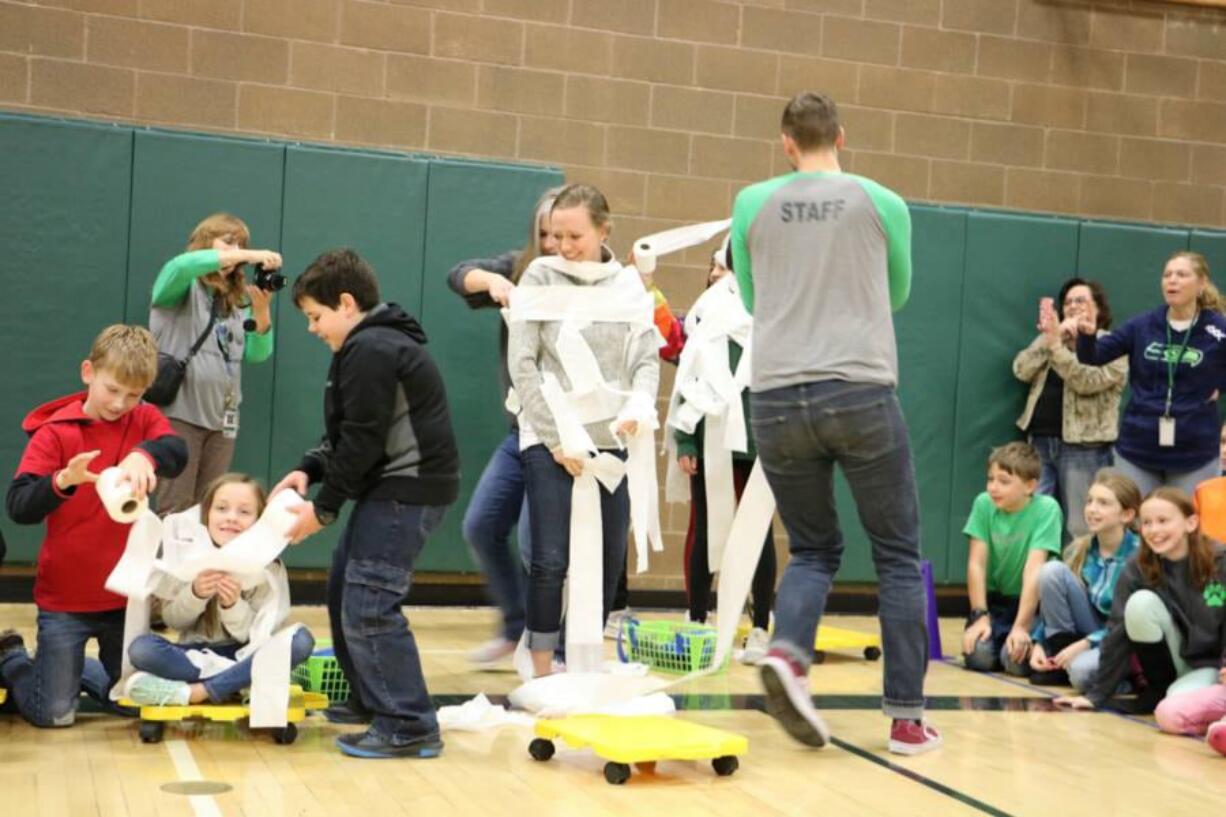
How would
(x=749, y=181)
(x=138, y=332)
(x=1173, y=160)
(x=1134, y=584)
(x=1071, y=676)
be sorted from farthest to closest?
(x=1173, y=160) < (x=749, y=181) < (x=1071, y=676) < (x=1134, y=584) < (x=138, y=332)

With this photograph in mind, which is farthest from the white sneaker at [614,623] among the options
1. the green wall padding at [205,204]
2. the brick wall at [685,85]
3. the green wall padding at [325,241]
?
the green wall padding at [205,204]

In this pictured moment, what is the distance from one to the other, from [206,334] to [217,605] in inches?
79.5

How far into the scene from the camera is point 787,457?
12.8ft

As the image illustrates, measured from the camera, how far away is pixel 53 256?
6375 millimetres

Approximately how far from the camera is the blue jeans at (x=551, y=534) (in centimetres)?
441

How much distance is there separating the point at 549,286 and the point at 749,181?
3277 millimetres

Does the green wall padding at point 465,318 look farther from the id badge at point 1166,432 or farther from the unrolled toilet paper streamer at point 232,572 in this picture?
the id badge at point 1166,432

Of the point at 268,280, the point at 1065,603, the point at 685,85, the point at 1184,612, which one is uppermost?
the point at 685,85

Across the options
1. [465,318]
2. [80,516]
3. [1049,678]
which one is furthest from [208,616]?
[1049,678]

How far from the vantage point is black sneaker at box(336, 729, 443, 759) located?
3775mm

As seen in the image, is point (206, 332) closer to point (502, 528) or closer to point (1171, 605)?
point (502, 528)

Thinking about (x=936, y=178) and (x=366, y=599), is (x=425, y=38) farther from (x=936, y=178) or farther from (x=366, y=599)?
(x=366, y=599)

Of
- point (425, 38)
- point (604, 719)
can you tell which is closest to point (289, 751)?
point (604, 719)

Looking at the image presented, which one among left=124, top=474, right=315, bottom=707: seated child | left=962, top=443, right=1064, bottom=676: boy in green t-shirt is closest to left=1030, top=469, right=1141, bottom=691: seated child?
left=962, top=443, right=1064, bottom=676: boy in green t-shirt
